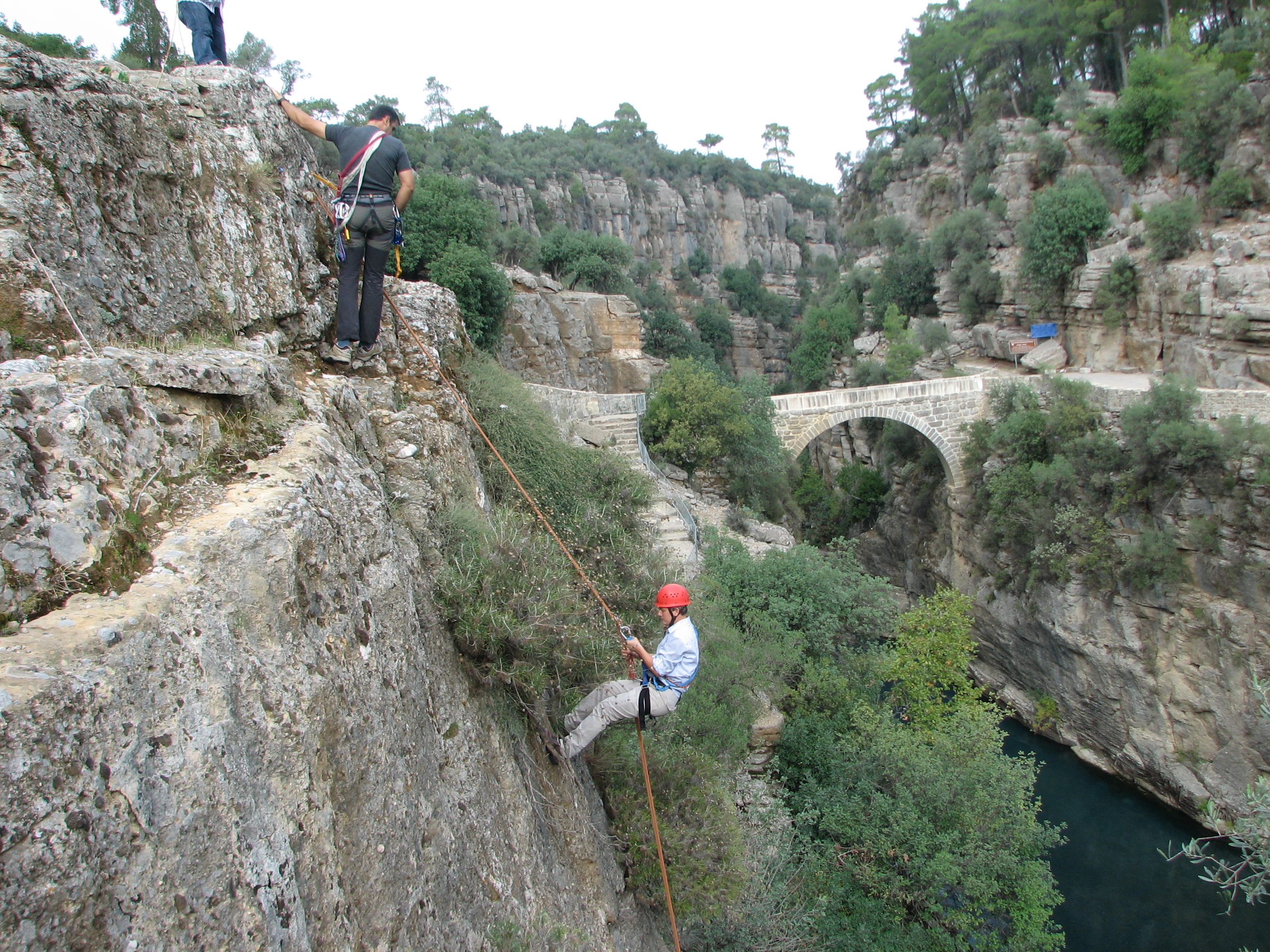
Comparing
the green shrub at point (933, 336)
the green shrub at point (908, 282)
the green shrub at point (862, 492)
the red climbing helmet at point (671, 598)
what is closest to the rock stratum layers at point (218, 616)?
the red climbing helmet at point (671, 598)

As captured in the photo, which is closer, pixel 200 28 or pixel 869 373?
pixel 200 28

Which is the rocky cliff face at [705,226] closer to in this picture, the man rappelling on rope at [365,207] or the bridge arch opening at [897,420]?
the bridge arch opening at [897,420]

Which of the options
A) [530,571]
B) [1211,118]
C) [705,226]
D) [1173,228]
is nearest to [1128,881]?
[530,571]

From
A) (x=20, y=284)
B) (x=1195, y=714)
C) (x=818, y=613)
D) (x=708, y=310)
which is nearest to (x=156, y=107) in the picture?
(x=20, y=284)

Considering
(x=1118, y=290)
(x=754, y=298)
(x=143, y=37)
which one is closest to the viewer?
(x=143, y=37)

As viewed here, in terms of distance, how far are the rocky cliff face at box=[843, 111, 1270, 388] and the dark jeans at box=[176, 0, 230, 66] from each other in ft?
62.1

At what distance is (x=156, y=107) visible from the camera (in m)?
4.23

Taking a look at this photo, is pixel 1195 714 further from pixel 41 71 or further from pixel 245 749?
pixel 41 71

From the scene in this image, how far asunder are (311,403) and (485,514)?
162cm

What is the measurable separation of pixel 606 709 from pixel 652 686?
0.32 meters

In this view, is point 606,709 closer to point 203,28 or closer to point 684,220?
point 203,28

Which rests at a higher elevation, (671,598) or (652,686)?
(671,598)

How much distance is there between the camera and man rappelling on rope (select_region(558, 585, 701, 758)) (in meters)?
4.25

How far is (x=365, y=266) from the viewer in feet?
16.0
